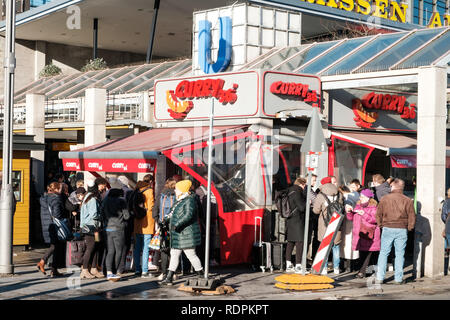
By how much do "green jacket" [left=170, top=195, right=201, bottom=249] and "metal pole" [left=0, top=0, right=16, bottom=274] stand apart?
3.04 metres

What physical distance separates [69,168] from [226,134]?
3517 mm

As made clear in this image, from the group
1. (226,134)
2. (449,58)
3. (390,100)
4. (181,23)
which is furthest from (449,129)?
(181,23)

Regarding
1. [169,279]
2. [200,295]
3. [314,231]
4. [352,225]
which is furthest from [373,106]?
[200,295]

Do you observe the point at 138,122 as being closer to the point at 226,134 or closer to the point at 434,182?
the point at 226,134

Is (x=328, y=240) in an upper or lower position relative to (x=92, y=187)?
lower

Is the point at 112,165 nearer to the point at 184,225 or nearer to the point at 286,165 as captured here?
the point at 184,225

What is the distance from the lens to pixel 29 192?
17047 mm

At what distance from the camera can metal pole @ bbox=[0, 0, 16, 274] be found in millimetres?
12797

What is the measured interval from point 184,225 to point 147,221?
129 cm

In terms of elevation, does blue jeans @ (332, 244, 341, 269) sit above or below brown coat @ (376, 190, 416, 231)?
below

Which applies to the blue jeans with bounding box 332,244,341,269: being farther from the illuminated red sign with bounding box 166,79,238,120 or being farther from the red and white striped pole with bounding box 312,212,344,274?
the illuminated red sign with bounding box 166,79,238,120

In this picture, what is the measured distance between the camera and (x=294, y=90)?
15727mm

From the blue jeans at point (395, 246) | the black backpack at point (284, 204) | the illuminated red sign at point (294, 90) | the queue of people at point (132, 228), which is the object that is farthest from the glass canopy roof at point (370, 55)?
the queue of people at point (132, 228)

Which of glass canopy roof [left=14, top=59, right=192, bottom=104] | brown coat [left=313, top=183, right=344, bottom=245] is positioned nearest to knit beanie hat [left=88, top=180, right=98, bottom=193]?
brown coat [left=313, top=183, right=344, bottom=245]
